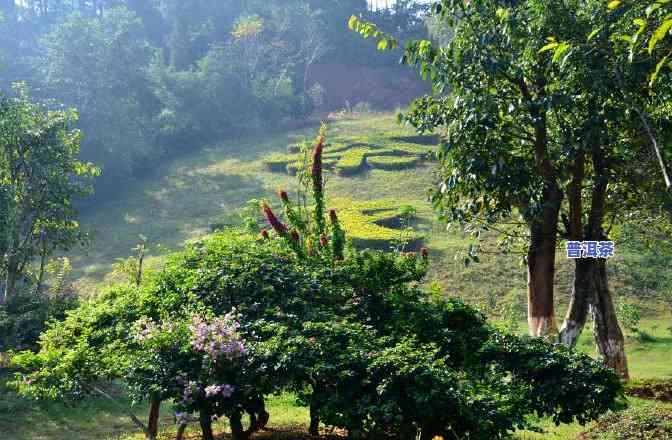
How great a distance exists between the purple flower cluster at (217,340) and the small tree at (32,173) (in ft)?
29.2

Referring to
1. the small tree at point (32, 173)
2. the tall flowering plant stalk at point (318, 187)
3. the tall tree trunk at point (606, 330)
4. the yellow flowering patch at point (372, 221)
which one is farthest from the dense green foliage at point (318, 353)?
the yellow flowering patch at point (372, 221)

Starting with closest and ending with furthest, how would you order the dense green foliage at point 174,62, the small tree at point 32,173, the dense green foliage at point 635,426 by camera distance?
the dense green foliage at point 635,426 < the small tree at point 32,173 < the dense green foliage at point 174,62

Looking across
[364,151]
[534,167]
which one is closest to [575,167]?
[534,167]

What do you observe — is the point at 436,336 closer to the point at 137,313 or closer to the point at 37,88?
the point at 137,313

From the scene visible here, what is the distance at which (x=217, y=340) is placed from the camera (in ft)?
18.0

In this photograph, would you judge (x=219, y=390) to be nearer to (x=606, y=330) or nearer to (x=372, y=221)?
(x=606, y=330)

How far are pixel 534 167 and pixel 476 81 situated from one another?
4.75 ft

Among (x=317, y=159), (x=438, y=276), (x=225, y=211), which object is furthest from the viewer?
(x=225, y=211)

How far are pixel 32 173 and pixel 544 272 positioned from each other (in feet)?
33.1

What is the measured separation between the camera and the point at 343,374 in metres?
5.09

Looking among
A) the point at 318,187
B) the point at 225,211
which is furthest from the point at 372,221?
the point at 318,187

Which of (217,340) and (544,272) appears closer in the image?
(217,340)

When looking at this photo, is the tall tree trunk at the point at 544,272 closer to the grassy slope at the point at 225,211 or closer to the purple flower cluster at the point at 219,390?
the grassy slope at the point at 225,211

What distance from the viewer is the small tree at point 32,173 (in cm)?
1327
